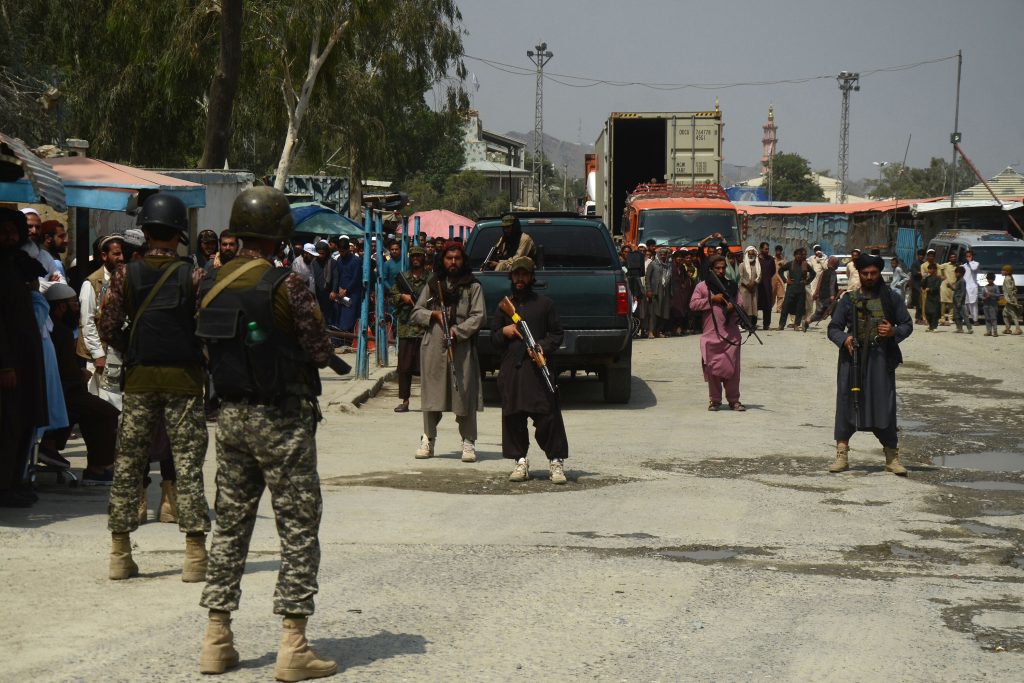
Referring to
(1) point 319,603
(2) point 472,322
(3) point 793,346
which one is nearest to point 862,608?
(1) point 319,603

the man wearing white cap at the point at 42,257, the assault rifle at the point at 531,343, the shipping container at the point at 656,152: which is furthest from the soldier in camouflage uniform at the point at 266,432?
the shipping container at the point at 656,152

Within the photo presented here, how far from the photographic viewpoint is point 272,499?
16.3 feet

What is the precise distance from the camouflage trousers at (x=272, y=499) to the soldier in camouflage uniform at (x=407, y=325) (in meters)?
8.47

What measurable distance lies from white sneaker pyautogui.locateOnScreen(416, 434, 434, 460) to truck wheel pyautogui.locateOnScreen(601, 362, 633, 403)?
4.54m

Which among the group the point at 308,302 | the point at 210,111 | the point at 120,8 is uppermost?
the point at 120,8

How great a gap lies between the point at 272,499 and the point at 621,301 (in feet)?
32.7

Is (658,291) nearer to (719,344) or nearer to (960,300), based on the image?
(960,300)

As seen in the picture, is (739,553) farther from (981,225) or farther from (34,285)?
(981,225)

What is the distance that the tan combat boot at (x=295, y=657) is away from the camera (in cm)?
490

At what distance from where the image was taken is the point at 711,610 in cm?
617

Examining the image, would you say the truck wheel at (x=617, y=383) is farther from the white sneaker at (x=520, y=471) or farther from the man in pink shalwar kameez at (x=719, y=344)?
the white sneaker at (x=520, y=471)

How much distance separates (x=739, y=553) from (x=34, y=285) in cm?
466

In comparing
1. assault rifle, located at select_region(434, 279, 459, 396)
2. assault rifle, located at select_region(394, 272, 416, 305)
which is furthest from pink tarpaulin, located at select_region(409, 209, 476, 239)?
assault rifle, located at select_region(434, 279, 459, 396)

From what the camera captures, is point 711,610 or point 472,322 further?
point 472,322
